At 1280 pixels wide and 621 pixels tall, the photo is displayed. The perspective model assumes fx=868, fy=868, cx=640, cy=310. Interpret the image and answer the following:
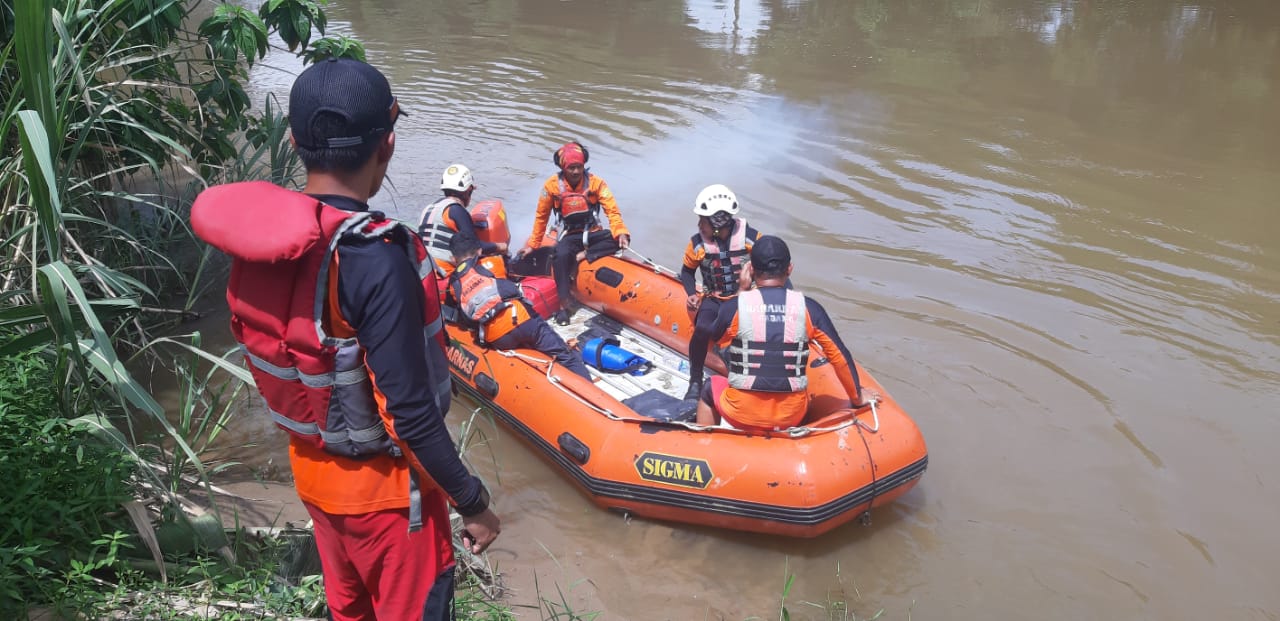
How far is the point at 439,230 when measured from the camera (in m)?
5.35

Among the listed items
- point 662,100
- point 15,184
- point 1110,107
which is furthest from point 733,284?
point 1110,107

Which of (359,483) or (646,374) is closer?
(359,483)

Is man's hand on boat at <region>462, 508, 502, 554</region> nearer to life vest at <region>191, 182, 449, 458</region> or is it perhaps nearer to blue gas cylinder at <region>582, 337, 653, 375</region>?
life vest at <region>191, 182, 449, 458</region>

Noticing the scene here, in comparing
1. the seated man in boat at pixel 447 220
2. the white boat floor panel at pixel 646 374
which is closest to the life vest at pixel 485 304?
the seated man in boat at pixel 447 220

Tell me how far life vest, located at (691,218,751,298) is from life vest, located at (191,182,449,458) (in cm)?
322

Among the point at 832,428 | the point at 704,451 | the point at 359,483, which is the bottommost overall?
the point at 704,451

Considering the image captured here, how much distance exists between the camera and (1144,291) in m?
6.28

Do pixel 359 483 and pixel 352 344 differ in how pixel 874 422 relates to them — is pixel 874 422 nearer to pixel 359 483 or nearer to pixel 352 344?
pixel 359 483

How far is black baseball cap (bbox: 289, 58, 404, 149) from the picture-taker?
60.0 inches

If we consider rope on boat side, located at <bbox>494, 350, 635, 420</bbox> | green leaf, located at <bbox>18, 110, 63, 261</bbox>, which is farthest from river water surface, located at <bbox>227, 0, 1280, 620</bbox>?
green leaf, located at <bbox>18, 110, 63, 261</bbox>

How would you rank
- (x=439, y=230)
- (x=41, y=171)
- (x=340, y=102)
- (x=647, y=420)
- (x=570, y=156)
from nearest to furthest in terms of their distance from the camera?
(x=340, y=102)
(x=41, y=171)
(x=647, y=420)
(x=439, y=230)
(x=570, y=156)

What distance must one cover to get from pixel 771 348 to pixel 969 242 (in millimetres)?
3961

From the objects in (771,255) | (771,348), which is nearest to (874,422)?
(771,348)

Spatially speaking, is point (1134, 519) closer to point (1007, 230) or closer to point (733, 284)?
point (733, 284)
